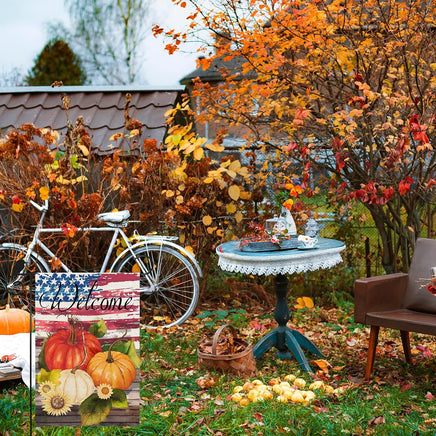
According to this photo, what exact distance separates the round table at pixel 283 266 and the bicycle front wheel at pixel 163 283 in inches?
39.7

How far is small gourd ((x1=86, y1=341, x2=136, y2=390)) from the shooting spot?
2584 mm

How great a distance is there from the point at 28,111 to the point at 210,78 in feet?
41.6

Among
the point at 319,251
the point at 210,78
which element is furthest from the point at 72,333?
the point at 210,78

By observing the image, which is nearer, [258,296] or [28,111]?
[258,296]

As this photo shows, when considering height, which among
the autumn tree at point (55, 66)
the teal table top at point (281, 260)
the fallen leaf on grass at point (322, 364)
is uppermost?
the autumn tree at point (55, 66)

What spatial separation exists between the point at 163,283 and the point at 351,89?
9.12 ft

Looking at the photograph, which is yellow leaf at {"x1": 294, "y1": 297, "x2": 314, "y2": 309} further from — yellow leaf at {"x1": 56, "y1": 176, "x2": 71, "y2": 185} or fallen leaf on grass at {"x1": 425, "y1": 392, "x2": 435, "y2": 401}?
yellow leaf at {"x1": 56, "y1": 176, "x2": 71, "y2": 185}

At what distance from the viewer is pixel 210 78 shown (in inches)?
762

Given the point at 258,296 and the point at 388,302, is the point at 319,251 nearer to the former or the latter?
the point at 388,302

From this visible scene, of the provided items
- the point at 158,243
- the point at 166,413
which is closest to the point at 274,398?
the point at 166,413

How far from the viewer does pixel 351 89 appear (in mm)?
5852

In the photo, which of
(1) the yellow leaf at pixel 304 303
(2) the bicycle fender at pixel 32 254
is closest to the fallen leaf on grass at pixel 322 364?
(1) the yellow leaf at pixel 304 303

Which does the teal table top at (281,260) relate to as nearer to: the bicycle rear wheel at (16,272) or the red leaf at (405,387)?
the red leaf at (405,387)

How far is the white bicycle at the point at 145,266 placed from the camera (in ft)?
18.4
